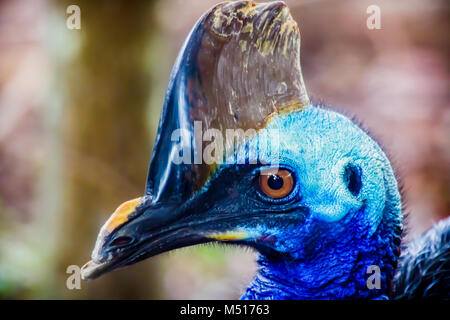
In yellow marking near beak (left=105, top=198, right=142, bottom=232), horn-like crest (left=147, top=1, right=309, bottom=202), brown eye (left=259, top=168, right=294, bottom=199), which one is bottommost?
yellow marking near beak (left=105, top=198, right=142, bottom=232)

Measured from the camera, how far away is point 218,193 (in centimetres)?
128

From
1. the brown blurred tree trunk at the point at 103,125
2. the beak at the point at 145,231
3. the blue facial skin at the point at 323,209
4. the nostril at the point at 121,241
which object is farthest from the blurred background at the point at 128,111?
the nostril at the point at 121,241

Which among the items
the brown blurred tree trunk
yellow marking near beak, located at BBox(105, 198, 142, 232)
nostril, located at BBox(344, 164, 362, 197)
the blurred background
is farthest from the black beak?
the brown blurred tree trunk

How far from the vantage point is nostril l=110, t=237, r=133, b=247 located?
1240 millimetres

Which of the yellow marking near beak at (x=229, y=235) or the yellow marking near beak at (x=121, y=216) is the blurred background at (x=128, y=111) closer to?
the yellow marking near beak at (x=229, y=235)

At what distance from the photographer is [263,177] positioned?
1.28 m

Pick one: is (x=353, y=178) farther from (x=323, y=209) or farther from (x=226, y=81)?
(x=226, y=81)

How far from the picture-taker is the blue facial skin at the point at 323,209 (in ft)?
4.25

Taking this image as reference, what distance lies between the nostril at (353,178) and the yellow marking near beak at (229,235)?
231mm

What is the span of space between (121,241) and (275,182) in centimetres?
32

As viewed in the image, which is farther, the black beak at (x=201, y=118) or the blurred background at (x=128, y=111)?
the blurred background at (x=128, y=111)

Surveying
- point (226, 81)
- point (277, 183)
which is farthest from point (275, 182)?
point (226, 81)

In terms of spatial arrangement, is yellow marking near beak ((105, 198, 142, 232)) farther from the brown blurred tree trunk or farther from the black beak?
the brown blurred tree trunk
